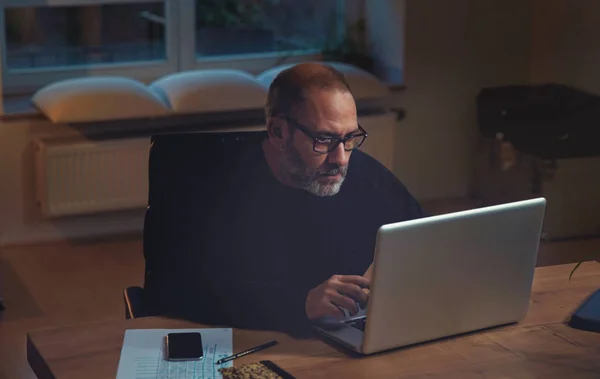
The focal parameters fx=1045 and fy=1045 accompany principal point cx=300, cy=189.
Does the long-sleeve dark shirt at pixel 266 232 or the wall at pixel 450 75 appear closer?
the long-sleeve dark shirt at pixel 266 232

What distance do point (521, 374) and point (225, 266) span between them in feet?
2.75

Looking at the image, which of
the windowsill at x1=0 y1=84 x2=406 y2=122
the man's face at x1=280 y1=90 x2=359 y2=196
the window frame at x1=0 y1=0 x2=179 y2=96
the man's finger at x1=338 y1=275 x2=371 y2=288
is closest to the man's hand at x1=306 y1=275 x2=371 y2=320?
the man's finger at x1=338 y1=275 x2=371 y2=288

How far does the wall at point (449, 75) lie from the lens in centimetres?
548

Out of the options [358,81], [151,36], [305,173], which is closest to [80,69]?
[151,36]

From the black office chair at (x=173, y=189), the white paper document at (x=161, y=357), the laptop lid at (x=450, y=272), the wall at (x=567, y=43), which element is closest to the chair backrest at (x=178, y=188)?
the black office chair at (x=173, y=189)

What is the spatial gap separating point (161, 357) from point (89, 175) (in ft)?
9.74

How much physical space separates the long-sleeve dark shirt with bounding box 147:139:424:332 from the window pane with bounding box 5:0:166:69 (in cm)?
266

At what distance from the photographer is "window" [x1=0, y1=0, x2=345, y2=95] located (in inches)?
202

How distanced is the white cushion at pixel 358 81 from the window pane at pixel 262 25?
25 centimetres

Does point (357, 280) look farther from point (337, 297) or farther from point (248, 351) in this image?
point (248, 351)

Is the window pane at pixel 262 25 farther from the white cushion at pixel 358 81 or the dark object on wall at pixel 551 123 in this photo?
the dark object on wall at pixel 551 123

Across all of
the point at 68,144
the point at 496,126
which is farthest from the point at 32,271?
the point at 496,126

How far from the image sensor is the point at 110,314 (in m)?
4.13

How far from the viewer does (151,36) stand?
5.33 meters
